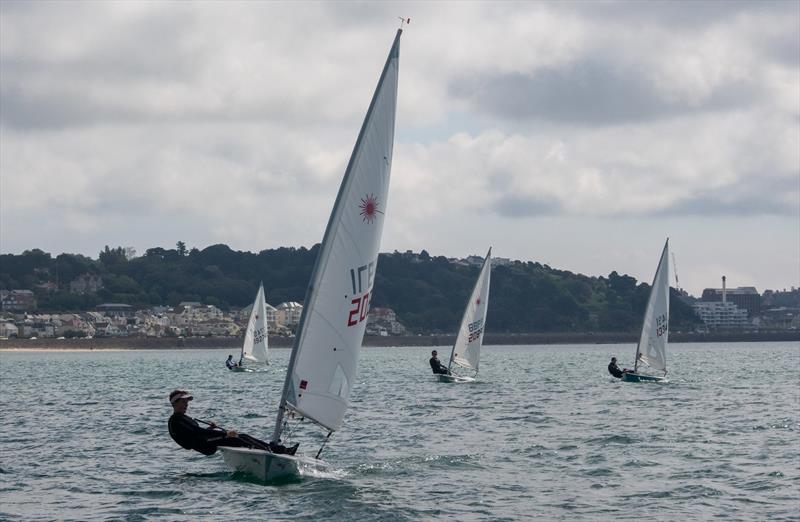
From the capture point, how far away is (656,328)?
2379 inches

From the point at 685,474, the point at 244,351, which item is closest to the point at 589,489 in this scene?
the point at 685,474

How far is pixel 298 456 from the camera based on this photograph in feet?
75.2

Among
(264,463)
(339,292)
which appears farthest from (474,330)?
(264,463)

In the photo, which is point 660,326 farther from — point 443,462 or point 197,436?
point 197,436

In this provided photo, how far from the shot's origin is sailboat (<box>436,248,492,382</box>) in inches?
2314

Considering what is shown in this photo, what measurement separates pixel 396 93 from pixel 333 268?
334 cm

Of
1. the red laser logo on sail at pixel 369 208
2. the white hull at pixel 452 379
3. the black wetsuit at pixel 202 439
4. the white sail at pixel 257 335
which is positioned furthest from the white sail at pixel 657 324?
the black wetsuit at pixel 202 439

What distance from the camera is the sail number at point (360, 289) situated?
22.9 metres

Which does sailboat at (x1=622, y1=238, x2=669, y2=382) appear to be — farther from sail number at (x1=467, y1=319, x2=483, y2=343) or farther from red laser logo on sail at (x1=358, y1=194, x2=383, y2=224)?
red laser logo on sail at (x1=358, y1=194, x2=383, y2=224)

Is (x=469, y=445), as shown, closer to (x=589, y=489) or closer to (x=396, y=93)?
(x=589, y=489)

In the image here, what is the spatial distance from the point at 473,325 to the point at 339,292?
1448 inches

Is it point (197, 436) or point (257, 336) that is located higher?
point (257, 336)

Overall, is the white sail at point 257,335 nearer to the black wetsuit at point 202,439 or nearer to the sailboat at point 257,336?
the sailboat at point 257,336

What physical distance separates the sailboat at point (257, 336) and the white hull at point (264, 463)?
58.6 meters
